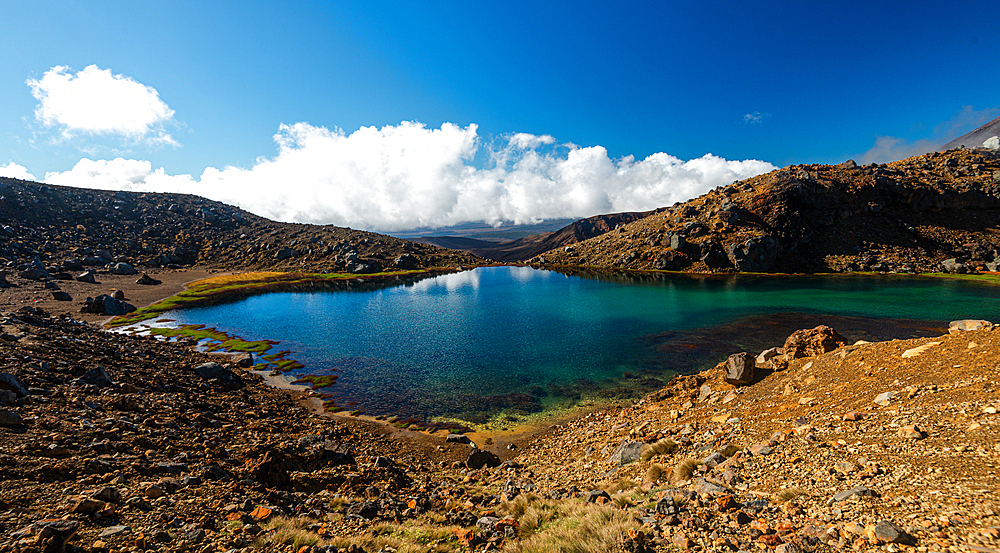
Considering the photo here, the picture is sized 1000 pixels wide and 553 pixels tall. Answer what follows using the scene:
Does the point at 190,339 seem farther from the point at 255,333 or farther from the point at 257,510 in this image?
the point at 257,510

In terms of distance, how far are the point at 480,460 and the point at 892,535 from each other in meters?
17.1

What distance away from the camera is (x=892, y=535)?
624 centimetres

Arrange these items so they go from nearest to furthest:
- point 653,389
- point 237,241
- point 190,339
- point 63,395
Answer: point 63,395 → point 653,389 → point 190,339 → point 237,241

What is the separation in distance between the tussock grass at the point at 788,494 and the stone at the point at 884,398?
21.8ft

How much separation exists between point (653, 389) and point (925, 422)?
72.9 ft

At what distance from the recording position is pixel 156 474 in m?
11.8

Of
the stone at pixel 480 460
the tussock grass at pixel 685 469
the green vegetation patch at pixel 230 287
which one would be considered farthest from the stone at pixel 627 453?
the green vegetation patch at pixel 230 287

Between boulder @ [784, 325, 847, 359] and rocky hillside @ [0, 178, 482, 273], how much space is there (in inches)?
6024

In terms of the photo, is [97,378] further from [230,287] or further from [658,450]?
[230,287]

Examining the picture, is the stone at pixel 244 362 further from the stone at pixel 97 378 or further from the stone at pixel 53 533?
the stone at pixel 53 533

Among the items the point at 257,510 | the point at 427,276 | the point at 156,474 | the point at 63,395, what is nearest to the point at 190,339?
the point at 63,395

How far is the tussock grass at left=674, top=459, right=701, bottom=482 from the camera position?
477 inches

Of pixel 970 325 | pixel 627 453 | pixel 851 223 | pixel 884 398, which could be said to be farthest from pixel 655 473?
pixel 851 223

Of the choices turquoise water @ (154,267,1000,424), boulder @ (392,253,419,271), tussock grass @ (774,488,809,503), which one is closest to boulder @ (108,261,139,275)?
turquoise water @ (154,267,1000,424)
